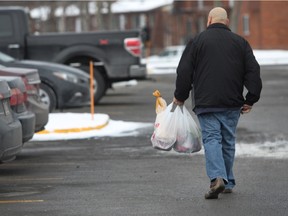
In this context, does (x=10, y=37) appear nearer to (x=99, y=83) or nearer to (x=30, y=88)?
(x=99, y=83)

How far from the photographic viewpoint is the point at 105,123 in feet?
50.0

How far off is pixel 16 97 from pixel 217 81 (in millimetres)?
2721

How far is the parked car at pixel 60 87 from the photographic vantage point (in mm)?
16703

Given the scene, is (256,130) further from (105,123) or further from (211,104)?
(211,104)

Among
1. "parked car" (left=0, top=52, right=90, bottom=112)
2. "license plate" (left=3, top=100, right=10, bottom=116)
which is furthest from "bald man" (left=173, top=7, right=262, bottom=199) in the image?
"parked car" (left=0, top=52, right=90, bottom=112)

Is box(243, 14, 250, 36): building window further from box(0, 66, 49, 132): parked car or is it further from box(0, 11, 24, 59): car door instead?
box(0, 66, 49, 132): parked car

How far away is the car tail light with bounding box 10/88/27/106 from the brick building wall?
172 ft

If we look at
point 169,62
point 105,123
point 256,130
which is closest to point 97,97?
point 105,123

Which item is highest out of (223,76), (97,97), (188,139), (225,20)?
(225,20)

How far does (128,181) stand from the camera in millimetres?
9438

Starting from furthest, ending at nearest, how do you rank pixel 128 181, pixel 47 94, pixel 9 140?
pixel 47 94 → pixel 128 181 → pixel 9 140

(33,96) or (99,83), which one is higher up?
(33,96)

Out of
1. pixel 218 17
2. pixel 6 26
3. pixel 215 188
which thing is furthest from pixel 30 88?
pixel 6 26

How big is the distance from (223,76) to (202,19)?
62661 millimetres
